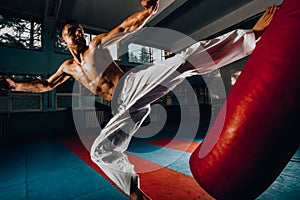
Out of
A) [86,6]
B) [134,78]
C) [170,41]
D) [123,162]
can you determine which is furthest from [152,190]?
[170,41]

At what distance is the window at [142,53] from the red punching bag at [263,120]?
884cm

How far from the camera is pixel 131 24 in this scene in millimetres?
1521

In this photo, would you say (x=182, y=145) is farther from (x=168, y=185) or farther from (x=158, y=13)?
(x=158, y=13)

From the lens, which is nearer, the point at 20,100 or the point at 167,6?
the point at 167,6

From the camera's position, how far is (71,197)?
1771 mm

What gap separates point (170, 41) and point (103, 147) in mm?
9371

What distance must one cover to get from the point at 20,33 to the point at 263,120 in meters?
8.48

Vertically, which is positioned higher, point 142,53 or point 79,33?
point 142,53

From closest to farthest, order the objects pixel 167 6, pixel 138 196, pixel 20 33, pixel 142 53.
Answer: pixel 138 196 → pixel 167 6 → pixel 20 33 → pixel 142 53

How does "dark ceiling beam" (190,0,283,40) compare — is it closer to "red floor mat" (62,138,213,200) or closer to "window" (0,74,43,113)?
"red floor mat" (62,138,213,200)

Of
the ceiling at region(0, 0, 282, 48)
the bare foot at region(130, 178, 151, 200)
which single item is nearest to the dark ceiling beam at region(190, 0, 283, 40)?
the ceiling at region(0, 0, 282, 48)

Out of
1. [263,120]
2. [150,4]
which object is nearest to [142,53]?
[150,4]

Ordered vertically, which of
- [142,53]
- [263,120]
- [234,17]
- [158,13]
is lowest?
[263,120]

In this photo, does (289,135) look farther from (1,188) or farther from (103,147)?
(1,188)
